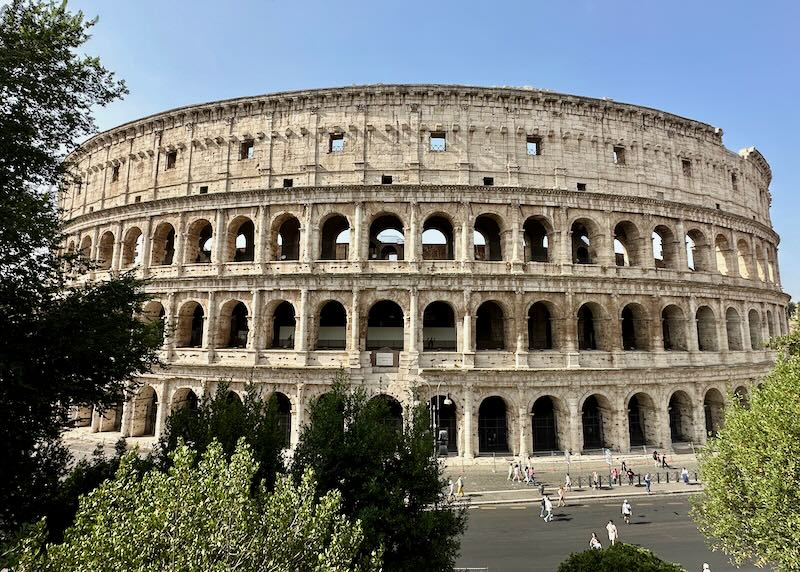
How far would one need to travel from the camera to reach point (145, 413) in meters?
27.0

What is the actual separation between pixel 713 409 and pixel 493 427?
16.0m

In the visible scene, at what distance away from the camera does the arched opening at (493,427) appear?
80.2ft

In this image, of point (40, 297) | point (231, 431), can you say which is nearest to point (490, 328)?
point (231, 431)

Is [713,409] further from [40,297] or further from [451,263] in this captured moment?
[40,297]

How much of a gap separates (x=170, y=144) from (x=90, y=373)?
21.9 metres

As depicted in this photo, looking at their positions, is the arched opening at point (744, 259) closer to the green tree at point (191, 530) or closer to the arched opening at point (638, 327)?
the arched opening at point (638, 327)

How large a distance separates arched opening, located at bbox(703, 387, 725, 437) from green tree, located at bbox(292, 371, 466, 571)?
1011 inches

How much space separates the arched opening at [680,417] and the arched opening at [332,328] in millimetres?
21396

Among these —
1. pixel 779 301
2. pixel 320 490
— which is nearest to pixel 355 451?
pixel 320 490

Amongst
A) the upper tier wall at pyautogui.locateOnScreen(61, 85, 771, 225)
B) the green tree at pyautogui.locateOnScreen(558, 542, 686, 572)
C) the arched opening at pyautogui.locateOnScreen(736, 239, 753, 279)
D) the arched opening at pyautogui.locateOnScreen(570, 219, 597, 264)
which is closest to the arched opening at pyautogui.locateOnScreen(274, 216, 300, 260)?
the upper tier wall at pyautogui.locateOnScreen(61, 85, 771, 225)

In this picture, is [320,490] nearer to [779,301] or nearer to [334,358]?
[334,358]

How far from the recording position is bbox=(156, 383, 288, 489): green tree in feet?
37.0

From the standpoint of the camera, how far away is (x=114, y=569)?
4.49 m

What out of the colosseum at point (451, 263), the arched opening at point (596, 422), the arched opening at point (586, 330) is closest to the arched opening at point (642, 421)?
the colosseum at point (451, 263)
